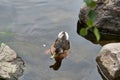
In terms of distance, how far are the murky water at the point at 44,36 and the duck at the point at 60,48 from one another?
0.13m

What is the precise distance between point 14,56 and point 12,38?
0.96 metres

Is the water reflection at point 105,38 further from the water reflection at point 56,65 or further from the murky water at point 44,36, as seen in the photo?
the water reflection at point 56,65

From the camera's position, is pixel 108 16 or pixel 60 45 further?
pixel 108 16

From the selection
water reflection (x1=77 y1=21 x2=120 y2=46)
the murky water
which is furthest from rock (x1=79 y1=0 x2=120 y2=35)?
the murky water

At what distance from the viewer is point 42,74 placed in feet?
19.8

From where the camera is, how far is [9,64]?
5.79 metres

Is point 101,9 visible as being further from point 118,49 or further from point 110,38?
point 118,49

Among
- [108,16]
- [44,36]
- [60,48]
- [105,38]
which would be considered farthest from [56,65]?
[108,16]

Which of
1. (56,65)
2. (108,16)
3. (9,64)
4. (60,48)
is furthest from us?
(108,16)

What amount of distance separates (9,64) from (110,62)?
206 cm

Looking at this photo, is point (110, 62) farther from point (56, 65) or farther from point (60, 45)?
point (60, 45)

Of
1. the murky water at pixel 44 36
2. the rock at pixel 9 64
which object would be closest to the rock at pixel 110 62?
the murky water at pixel 44 36

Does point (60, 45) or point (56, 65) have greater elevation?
point (60, 45)

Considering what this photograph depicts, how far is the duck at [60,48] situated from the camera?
659 centimetres
